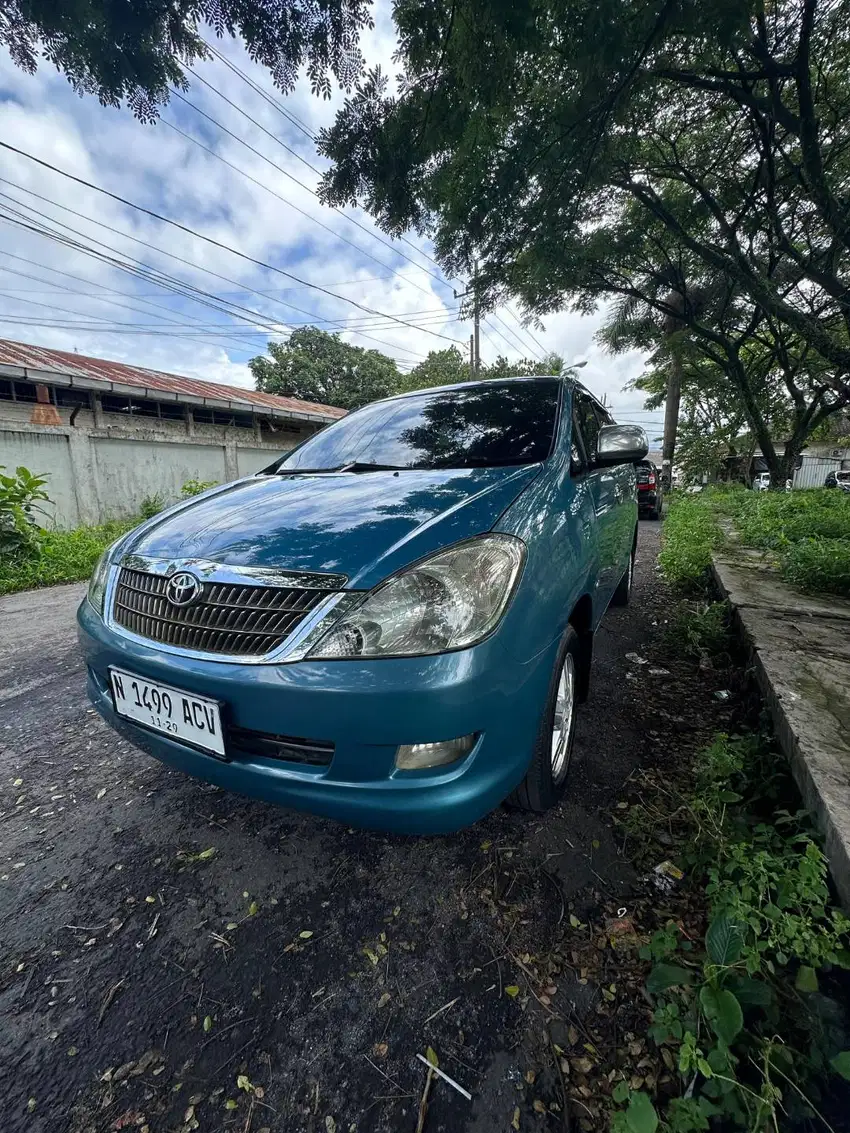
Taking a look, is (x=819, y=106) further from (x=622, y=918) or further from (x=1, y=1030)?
(x=1, y=1030)

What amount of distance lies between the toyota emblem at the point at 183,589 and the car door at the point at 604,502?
1573 mm

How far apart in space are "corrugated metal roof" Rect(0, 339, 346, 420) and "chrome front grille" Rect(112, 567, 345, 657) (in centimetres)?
624

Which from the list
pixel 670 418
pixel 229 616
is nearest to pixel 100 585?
pixel 229 616

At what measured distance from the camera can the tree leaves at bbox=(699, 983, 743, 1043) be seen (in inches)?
34.6

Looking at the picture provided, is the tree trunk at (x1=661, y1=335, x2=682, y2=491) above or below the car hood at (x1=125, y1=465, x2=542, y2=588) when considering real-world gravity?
above

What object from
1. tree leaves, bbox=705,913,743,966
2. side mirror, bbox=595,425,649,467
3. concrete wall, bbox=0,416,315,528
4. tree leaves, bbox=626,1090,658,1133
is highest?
concrete wall, bbox=0,416,315,528

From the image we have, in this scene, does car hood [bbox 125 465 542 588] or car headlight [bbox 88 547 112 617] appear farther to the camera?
car headlight [bbox 88 547 112 617]

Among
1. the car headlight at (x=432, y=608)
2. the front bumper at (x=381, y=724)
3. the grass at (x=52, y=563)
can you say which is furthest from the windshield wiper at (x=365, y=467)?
the grass at (x=52, y=563)

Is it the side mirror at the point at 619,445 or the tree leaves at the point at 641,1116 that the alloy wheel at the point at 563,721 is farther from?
the side mirror at the point at 619,445

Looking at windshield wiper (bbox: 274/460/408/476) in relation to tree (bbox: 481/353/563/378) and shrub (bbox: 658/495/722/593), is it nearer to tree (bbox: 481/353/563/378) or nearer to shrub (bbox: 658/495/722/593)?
shrub (bbox: 658/495/722/593)

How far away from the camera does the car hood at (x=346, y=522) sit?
126 centimetres

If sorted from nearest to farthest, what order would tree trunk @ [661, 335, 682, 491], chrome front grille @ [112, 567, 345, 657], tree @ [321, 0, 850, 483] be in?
chrome front grille @ [112, 567, 345, 657], tree @ [321, 0, 850, 483], tree trunk @ [661, 335, 682, 491]

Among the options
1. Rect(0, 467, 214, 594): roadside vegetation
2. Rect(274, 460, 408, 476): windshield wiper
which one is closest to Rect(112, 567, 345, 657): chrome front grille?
Rect(274, 460, 408, 476): windshield wiper

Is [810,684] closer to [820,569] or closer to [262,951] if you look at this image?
[820,569]
